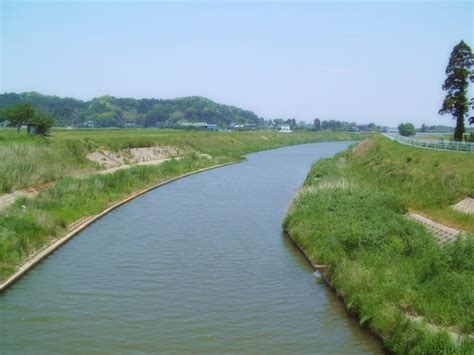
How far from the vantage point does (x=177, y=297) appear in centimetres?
1836

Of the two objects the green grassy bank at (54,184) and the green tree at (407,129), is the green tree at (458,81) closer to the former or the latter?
the green grassy bank at (54,184)

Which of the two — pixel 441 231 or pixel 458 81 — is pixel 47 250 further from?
pixel 458 81

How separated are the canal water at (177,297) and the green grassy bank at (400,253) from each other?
3.29ft

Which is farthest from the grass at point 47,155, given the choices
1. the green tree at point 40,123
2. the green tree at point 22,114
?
the green tree at point 22,114

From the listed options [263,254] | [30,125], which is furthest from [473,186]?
[30,125]

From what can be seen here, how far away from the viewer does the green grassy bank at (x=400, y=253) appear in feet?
44.1

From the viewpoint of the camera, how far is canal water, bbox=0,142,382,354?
14.6m

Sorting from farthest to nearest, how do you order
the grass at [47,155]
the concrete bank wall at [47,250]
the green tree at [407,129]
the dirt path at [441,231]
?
the green tree at [407,129] < the grass at [47,155] < the dirt path at [441,231] < the concrete bank wall at [47,250]

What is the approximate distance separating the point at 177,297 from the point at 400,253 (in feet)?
26.8

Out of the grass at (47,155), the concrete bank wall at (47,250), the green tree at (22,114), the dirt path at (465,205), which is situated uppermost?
the green tree at (22,114)

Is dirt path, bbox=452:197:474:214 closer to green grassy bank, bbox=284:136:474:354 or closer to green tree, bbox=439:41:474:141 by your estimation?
green grassy bank, bbox=284:136:474:354

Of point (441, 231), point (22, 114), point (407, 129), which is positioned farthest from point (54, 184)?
point (407, 129)

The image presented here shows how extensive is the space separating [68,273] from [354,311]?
1179 cm

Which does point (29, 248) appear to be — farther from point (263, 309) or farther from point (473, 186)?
point (473, 186)
